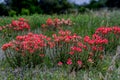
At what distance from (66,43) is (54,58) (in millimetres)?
420

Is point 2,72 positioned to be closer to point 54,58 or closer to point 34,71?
point 34,71

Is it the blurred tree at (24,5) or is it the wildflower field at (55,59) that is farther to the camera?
the blurred tree at (24,5)

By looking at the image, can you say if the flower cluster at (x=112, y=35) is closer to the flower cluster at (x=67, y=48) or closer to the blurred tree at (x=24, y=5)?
the flower cluster at (x=67, y=48)

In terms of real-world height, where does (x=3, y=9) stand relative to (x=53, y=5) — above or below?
above

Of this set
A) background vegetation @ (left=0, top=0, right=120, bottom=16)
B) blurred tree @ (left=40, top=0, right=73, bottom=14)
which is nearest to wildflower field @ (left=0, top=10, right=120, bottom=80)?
background vegetation @ (left=0, top=0, right=120, bottom=16)

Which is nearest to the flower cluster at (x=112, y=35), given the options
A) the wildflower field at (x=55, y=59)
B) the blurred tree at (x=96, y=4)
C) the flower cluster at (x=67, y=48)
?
the wildflower field at (x=55, y=59)

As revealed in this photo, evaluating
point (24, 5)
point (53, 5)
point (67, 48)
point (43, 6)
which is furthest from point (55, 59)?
point (53, 5)

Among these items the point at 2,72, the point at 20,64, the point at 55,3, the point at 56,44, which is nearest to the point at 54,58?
the point at 56,44

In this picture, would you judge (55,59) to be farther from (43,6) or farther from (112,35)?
(43,6)

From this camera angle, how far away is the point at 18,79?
589cm

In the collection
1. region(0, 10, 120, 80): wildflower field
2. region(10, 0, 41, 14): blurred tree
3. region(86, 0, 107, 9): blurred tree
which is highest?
region(0, 10, 120, 80): wildflower field

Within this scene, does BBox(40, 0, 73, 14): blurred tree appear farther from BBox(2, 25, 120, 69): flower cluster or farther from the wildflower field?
BBox(2, 25, 120, 69): flower cluster

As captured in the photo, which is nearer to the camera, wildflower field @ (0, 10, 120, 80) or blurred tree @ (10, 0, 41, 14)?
wildflower field @ (0, 10, 120, 80)

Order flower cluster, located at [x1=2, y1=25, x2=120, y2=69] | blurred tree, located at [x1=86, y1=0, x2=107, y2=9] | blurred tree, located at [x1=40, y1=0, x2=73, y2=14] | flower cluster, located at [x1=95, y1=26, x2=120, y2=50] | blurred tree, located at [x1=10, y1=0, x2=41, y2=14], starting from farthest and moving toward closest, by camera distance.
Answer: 1. blurred tree, located at [x1=86, y1=0, x2=107, y2=9]
2. blurred tree, located at [x1=40, y1=0, x2=73, y2=14]
3. blurred tree, located at [x1=10, y1=0, x2=41, y2=14]
4. flower cluster, located at [x1=95, y1=26, x2=120, y2=50]
5. flower cluster, located at [x1=2, y1=25, x2=120, y2=69]
